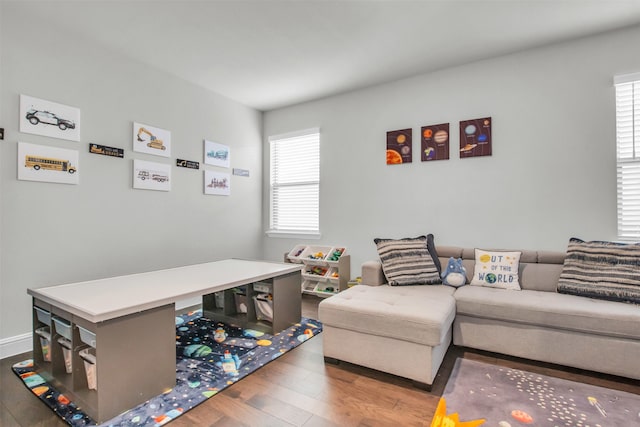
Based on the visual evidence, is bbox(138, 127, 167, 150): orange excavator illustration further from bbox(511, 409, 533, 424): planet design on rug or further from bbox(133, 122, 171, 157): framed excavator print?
bbox(511, 409, 533, 424): planet design on rug

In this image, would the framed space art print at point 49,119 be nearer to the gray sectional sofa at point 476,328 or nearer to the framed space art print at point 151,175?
the framed space art print at point 151,175

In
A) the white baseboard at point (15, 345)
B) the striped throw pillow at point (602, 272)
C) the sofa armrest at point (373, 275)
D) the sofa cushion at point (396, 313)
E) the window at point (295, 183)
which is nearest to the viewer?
the sofa cushion at point (396, 313)

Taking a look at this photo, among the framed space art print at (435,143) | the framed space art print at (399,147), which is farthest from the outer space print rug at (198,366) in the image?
the framed space art print at (435,143)

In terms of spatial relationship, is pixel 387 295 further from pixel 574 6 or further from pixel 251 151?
pixel 251 151

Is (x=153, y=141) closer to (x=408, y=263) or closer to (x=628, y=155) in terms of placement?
(x=408, y=263)

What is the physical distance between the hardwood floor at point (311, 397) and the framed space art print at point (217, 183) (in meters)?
2.30

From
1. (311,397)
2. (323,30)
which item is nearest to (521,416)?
(311,397)

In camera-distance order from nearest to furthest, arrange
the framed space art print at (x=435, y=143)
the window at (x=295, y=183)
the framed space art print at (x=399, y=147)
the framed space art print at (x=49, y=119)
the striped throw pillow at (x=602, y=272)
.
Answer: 1. the striped throw pillow at (x=602, y=272)
2. the framed space art print at (x=49, y=119)
3. the framed space art print at (x=435, y=143)
4. the framed space art print at (x=399, y=147)
5. the window at (x=295, y=183)

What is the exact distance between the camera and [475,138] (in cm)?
323

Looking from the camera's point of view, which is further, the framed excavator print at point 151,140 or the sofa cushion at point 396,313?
the framed excavator print at point 151,140

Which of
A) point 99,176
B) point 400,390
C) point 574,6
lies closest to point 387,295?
point 400,390

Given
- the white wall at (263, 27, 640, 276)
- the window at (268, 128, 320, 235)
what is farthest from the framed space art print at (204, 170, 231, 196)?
the white wall at (263, 27, 640, 276)

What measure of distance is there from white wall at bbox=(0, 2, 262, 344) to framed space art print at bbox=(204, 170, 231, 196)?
87 millimetres

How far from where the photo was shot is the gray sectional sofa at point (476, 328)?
6.23ft
